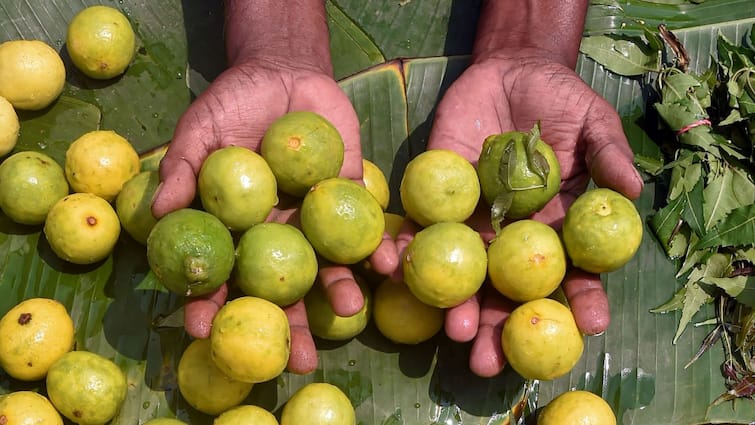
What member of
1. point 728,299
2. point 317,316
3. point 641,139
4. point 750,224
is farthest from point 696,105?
point 317,316

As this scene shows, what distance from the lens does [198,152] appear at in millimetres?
3559

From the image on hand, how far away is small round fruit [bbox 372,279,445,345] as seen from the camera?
367cm

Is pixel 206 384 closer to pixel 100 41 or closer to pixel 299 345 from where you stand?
pixel 299 345

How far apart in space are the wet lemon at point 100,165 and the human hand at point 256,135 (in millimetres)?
622

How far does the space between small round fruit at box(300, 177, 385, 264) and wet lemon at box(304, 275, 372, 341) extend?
36cm

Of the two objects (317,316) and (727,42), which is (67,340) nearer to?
(317,316)

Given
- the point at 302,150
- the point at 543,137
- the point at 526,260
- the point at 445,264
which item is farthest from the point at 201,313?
the point at 543,137

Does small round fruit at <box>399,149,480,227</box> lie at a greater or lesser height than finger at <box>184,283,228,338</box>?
greater

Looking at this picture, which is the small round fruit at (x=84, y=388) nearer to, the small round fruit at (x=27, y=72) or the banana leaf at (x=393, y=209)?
the banana leaf at (x=393, y=209)

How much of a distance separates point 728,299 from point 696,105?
4.00ft

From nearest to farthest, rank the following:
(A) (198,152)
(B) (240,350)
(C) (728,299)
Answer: (B) (240,350) → (A) (198,152) → (C) (728,299)

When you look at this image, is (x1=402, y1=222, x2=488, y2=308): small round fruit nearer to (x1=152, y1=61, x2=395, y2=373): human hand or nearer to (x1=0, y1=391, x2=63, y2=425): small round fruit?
(x1=152, y1=61, x2=395, y2=373): human hand

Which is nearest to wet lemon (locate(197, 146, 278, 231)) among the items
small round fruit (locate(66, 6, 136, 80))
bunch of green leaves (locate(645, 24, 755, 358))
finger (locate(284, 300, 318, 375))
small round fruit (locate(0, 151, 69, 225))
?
finger (locate(284, 300, 318, 375))

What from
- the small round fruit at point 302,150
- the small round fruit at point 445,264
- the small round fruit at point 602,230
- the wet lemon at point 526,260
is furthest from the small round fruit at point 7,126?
the small round fruit at point 602,230
